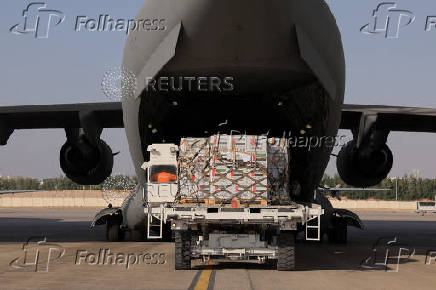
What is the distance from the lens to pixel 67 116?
18.5m

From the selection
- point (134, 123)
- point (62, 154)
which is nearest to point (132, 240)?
point (62, 154)

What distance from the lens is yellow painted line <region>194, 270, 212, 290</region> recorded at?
8.92m

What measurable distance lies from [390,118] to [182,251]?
340 inches

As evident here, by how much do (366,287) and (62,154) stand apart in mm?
11446

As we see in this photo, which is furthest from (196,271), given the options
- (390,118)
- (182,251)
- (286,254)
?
(390,118)

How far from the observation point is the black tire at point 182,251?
36.8ft

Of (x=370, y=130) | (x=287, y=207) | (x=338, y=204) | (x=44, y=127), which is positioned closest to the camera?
(x=287, y=207)

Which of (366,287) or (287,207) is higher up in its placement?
(287,207)

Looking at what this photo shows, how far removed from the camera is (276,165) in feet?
39.5

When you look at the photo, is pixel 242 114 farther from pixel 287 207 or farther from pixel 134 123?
pixel 287 207

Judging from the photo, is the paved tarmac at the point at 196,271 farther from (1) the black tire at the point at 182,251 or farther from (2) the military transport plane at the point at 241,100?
(2) the military transport plane at the point at 241,100

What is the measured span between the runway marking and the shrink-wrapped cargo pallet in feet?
4.14

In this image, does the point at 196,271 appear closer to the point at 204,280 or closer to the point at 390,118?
the point at 204,280

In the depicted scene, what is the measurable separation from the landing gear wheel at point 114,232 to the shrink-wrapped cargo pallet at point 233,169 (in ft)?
23.2
